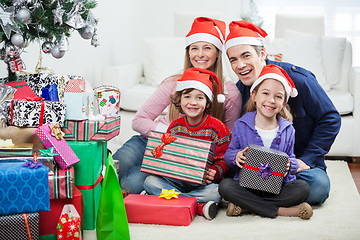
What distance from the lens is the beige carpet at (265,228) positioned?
199cm

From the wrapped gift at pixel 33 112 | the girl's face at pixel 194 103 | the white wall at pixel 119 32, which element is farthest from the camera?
the white wall at pixel 119 32

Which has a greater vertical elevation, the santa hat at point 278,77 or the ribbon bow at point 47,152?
the santa hat at point 278,77

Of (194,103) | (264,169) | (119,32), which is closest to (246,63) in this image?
(194,103)

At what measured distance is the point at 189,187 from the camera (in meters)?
2.42

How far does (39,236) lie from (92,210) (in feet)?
0.77

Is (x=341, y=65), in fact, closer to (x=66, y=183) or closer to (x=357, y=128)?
(x=357, y=128)

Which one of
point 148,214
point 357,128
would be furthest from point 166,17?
point 148,214

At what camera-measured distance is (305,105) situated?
2.46 metres

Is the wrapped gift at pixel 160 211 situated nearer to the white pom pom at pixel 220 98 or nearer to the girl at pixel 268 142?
the girl at pixel 268 142

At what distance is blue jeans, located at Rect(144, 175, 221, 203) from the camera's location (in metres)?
2.31

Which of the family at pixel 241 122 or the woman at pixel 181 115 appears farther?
the woman at pixel 181 115

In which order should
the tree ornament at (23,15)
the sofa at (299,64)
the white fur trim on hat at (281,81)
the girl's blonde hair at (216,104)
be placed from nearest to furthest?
the tree ornament at (23,15) → the white fur trim on hat at (281,81) → the girl's blonde hair at (216,104) → the sofa at (299,64)

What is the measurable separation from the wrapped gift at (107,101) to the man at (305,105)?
2.00 ft

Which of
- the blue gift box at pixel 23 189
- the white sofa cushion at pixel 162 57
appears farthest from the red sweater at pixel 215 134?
the white sofa cushion at pixel 162 57
